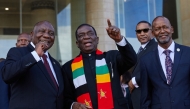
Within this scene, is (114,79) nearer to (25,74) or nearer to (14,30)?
(25,74)

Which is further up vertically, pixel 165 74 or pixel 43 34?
pixel 43 34

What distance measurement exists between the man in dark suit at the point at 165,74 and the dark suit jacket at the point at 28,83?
1125mm

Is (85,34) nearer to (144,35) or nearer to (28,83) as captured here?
(28,83)

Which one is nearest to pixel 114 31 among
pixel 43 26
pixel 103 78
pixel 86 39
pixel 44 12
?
pixel 86 39

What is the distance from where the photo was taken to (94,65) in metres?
4.14

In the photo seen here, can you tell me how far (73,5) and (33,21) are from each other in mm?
2316

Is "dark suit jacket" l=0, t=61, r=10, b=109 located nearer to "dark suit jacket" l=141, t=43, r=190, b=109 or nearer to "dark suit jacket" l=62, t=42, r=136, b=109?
"dark suit jacket" l=62, t=42, r=136, b=109

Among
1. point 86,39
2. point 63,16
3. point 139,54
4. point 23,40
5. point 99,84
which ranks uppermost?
point 63,16

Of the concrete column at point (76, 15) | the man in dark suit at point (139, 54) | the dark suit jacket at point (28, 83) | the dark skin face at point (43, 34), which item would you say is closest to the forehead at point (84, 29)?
the dark skin face at point (43, 34)

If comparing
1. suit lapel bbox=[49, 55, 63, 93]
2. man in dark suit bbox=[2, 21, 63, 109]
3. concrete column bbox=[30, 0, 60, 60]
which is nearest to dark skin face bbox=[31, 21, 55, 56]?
man in dark suit bbox=[2, 21, 63, 109]

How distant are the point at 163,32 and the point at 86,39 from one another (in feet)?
3.16

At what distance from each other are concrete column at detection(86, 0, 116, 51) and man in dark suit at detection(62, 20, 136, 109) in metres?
9.73

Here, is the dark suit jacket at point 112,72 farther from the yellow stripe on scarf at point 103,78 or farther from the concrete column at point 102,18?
the concrete column at point 102,18

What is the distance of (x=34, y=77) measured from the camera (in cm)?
369
